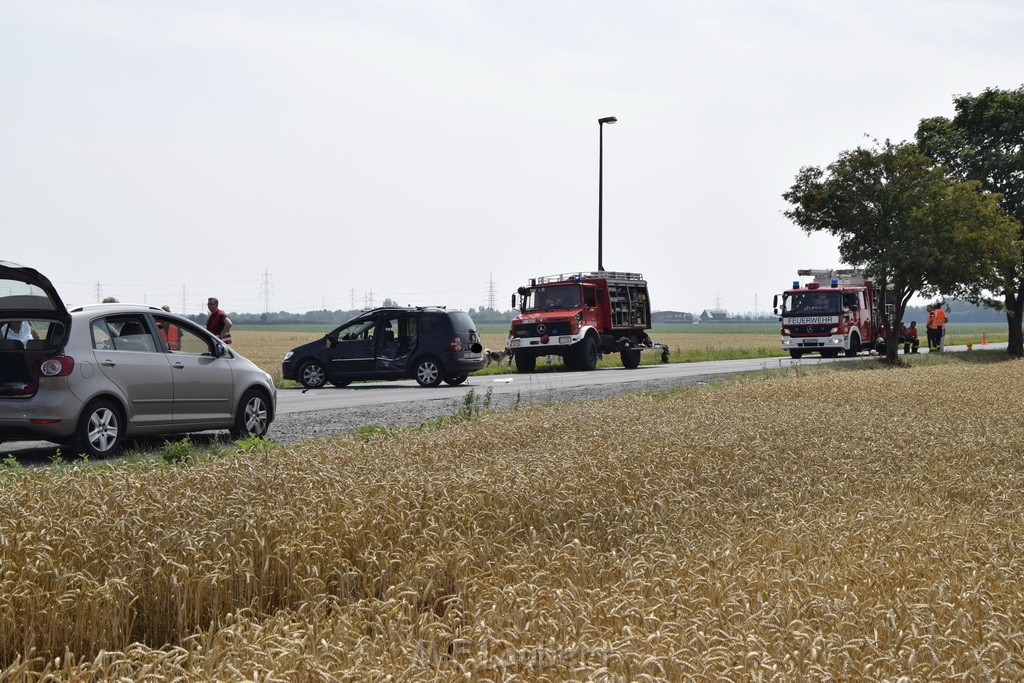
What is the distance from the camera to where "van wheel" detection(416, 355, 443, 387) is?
24.8 m

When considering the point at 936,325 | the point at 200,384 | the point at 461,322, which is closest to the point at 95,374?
the point at 200,384

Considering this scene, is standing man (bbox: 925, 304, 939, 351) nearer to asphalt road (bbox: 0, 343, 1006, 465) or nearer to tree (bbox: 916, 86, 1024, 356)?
tree (bbox: 916, 86, 1024, 356)

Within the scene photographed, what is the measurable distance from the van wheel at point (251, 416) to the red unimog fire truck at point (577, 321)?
18410 mm

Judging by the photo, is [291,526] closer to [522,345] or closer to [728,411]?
[728,411]

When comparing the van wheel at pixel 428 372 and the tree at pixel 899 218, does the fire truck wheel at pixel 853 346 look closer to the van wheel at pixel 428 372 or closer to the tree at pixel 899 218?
the tree at pixel 899 218

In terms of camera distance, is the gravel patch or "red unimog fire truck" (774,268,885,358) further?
"red unimog fire truck" (774,268,885,358)

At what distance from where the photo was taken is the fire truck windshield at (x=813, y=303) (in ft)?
127

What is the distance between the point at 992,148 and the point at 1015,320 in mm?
6347

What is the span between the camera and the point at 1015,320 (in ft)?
133

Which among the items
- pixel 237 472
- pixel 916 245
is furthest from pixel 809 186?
pixel 237 472

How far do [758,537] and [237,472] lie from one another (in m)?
3.56

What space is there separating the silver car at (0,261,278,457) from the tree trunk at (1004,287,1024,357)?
34.6 metres

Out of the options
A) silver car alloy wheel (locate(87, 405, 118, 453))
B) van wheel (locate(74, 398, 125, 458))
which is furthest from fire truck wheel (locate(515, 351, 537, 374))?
silver car alloy wheel (locate(87, 405, 118, 453))

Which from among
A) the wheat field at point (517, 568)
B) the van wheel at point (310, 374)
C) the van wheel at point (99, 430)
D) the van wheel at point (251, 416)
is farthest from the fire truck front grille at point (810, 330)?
the van wheel at point (99, 430)
